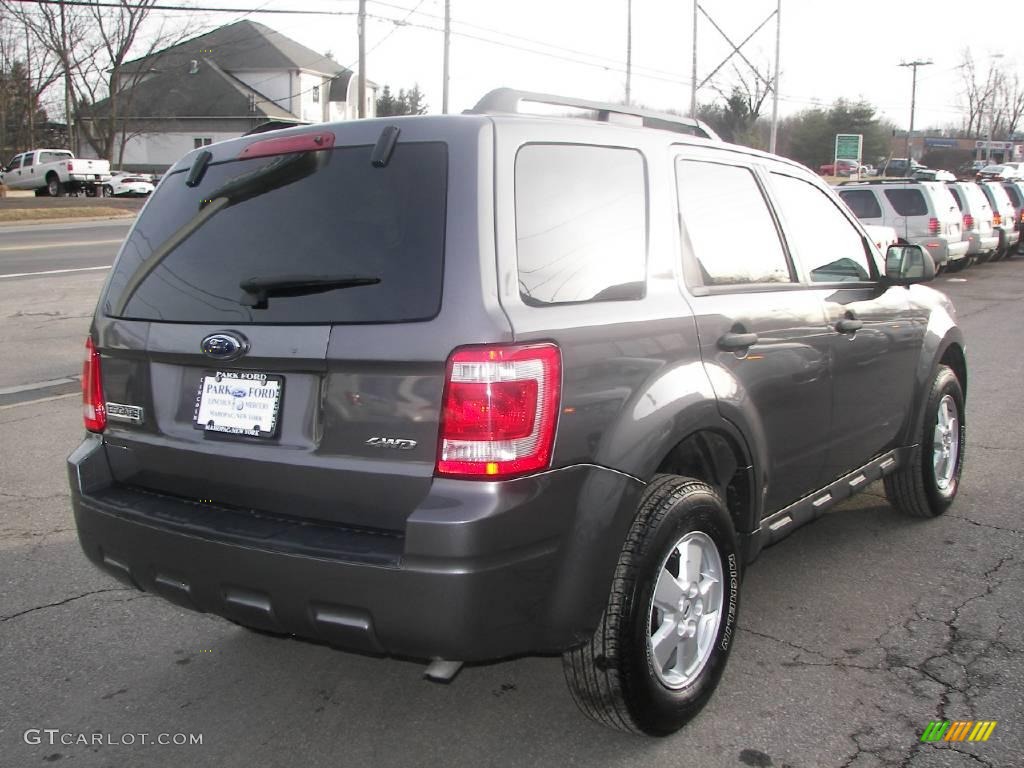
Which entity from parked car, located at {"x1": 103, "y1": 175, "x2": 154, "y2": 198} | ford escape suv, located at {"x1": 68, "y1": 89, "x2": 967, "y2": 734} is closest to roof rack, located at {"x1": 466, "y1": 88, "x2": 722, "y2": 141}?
ford escape suv, located at {"x1": 68, "y1": 89, "x2": 967, "y2": 734}

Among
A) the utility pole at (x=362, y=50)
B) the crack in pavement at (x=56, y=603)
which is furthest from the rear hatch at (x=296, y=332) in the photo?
the utility pole at (x=362, y=50)

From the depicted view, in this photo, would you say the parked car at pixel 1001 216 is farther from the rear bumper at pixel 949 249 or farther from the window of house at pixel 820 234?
the window of house at pixel 820 234

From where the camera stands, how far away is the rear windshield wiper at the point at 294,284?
8.94 feet

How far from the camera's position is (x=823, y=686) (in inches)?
134

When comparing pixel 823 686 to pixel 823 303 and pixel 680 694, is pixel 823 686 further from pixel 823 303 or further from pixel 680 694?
pixel 823 303

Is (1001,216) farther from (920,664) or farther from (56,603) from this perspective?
(56,603)

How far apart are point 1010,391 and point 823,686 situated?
20.8 feet

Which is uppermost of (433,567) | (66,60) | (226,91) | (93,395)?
(226,91)

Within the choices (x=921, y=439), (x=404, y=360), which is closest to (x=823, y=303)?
(x=921, y=439)

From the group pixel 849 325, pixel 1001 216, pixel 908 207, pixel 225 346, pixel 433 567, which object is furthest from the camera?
pixel 1001 216

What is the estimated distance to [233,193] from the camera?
3.10 m

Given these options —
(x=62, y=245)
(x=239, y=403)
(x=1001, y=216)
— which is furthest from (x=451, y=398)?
(x=1001, y=216)

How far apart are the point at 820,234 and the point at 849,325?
0.44 metres

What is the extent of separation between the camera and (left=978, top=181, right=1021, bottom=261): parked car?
24188 millimetres
